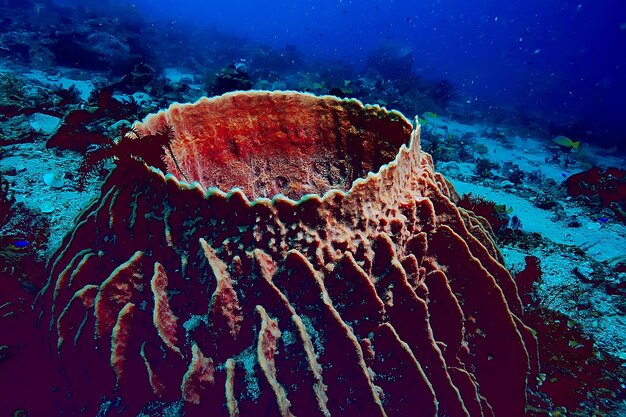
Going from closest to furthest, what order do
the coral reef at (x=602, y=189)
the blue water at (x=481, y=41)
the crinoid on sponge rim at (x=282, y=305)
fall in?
Answer: the crinoid on sponge rim at (x=282, y=305) < the coral reef at (x=602, y=189) < the blue water at (x=481, y=41)

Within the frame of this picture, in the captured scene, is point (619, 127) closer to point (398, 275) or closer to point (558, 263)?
point (558, 263)

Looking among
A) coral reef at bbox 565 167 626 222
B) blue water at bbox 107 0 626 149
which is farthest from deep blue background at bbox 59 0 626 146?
coral reef at bbox 565 167 626 222

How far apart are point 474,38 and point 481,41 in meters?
3.91

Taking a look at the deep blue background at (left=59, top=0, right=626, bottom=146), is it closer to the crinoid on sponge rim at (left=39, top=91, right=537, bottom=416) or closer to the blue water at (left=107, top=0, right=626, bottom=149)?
the blue water at (left=107, top=0, right=626, bottom=149)

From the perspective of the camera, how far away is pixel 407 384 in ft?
6.51

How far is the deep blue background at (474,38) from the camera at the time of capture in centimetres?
3584

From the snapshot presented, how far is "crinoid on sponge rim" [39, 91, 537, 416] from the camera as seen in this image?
1.88m

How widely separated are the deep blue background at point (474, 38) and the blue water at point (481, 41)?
9.6 inches

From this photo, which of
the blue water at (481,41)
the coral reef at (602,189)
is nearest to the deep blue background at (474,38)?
the blue water at (481,41)

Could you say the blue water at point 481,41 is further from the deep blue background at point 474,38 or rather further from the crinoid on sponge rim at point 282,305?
the crinoid on sponge rim at point 282,305

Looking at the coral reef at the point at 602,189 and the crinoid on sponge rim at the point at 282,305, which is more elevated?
the crinoid on sponge rim at the point at 282,305

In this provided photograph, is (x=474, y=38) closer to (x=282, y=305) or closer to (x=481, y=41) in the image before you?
(x=481, y=41)

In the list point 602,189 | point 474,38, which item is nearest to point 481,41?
point 474,38

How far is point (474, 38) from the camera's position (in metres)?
97.6
